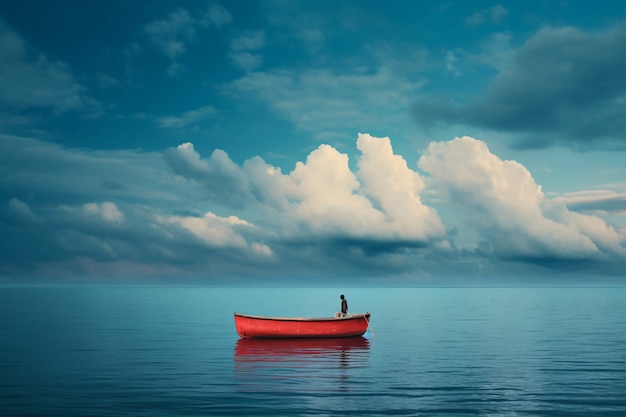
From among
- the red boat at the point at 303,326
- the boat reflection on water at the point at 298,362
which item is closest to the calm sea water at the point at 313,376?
the boat reflection on water at the point at 298,362

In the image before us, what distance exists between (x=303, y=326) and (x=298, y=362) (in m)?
10.8

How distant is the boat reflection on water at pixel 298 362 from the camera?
1204 inches

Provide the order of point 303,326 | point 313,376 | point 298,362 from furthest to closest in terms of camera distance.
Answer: point 303,326 < point 298,362 < point 313,376

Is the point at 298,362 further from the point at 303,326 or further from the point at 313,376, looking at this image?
the point at 303,326

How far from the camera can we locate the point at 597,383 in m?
30.9

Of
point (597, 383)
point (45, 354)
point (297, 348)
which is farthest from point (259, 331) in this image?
point (597, 383)

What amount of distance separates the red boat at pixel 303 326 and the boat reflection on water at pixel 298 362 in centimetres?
71

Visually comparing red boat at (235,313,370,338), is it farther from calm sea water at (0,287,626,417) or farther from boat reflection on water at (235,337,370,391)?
calm sea water at (0,287,626,417)

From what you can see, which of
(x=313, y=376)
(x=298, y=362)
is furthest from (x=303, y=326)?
(x=313, y=376)

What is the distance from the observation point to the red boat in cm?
4888

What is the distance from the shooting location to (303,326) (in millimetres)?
48875

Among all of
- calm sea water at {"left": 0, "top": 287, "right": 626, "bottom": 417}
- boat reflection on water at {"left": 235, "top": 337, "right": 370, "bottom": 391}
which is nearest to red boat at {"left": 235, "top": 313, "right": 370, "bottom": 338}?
boat reflection on water at {"left": 235, "top": 337, "right": 370, "bottom": 391}

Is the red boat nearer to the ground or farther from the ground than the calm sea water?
farther from the ground

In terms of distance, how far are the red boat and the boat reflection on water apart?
0.71 m
